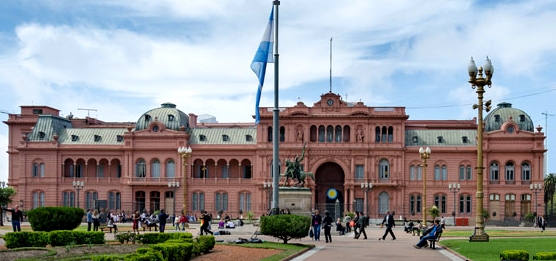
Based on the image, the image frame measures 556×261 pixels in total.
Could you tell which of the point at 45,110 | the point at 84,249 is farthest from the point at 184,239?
the point at 45,110

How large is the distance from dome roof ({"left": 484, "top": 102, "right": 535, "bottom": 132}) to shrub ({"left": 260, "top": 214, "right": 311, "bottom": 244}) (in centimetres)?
6380

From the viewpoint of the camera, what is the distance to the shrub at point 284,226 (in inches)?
1403

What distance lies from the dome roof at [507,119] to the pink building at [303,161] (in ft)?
0.44

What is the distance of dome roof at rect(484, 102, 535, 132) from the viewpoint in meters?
94.4

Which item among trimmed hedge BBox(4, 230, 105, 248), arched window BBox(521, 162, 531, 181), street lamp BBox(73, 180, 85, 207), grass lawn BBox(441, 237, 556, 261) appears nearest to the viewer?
grass lawn BBox(441, 237, 556, 261)

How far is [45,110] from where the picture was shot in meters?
107

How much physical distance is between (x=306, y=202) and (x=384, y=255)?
761 inches

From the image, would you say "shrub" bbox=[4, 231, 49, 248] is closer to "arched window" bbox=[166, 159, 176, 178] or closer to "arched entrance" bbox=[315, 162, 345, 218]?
"arched window" bbox=[166, 159, 176, 178]

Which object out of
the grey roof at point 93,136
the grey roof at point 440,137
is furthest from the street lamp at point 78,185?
the grey roof at point 440,137

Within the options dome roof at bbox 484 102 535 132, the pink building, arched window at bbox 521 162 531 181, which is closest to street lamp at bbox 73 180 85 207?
the pink building

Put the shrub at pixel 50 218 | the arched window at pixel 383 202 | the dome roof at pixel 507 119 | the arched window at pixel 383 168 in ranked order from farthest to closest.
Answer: the dome roof at pixel 507 119 < the arched window at pixel 383 168 < the arched window at pixel 383 202 < the shrub at pixel 50 218

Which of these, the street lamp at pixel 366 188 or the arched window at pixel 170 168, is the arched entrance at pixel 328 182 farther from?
the arched window at pixel 170 168

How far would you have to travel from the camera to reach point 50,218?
4119 centimetres

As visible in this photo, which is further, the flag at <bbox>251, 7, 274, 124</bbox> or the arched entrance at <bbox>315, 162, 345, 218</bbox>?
the arched entrance at <bbox>315, 162, 345, 218</bbox>
